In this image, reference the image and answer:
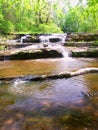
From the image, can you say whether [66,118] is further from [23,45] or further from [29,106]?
[23,45]

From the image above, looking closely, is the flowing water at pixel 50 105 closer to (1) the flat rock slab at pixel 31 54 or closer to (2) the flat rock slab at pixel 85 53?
(1) the flat rock slab at pixel 31 54

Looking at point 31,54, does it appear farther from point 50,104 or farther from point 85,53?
point 50,104

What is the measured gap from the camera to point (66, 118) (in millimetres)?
4051

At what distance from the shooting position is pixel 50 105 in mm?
4719

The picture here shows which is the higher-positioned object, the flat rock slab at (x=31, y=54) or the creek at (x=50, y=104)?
the creek at (x=50, y=104)

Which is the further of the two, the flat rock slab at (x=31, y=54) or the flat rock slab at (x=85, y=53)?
the flat rock slab at (x=85, y=53)

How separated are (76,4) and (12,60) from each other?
17.0 ft

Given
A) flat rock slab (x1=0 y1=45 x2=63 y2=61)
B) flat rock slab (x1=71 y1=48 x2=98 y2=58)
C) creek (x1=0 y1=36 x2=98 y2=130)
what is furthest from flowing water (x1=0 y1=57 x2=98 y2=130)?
flat rock slab (x1=71 y1=48 x2=98 y2=58)

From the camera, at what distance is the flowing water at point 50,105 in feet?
→ 12.6

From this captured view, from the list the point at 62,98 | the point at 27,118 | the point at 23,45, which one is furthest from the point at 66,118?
the point at 23,45

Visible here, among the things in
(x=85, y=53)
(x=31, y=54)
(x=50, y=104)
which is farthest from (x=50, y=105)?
(x=85, y=53)

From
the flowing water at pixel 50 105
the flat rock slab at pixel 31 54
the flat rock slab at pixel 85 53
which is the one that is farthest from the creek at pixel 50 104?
the flat rock slab at pixel 85 53

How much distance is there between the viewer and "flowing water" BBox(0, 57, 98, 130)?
3.84 m

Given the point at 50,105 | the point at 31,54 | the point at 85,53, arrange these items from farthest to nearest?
the point at 85,53
the point at 31,54
the point at 50,105
